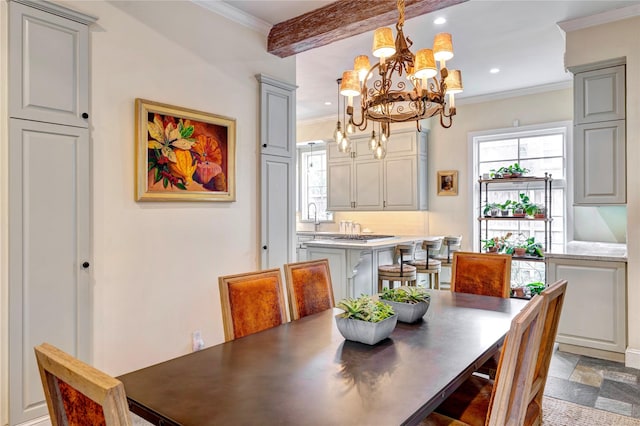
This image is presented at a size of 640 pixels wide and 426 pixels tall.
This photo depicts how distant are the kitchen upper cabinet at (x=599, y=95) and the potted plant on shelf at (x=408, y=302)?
2.62 m

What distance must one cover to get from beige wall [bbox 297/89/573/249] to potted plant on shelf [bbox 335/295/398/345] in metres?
4.60

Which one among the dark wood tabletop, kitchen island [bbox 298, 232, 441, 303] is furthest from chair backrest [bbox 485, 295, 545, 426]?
kitchen island [bbox 298, 232, 441, 303]

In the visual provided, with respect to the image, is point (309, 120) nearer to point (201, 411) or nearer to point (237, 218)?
point (237, 218)

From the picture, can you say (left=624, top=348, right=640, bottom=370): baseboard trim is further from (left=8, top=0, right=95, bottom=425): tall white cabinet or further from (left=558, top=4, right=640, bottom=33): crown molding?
(left=8, top=0, right=95, bottom=425): tall white cabinet

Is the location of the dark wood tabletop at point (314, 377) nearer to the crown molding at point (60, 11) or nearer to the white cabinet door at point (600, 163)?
the crown molding at point (60, 11)

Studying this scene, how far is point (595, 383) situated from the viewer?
3.01m

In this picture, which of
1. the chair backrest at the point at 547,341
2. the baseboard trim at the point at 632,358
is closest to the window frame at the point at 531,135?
the baseboard trim at the point at 632,358

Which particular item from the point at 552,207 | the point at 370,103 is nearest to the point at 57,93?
the point at 370,103

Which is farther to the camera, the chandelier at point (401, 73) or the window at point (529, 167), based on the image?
the window at point (529, 167)

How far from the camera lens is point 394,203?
20.9 ft

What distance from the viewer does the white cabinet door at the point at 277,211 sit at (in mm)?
3578

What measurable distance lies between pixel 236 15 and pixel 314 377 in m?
2.98

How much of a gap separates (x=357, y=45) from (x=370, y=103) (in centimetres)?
184

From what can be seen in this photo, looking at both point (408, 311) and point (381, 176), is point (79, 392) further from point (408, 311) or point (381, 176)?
point (381, 176)
